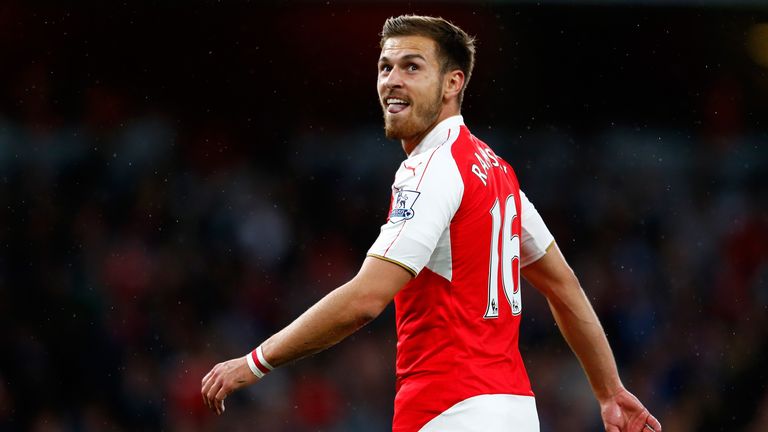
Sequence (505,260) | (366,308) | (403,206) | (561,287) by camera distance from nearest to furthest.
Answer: (366,308), (403,206), (505,260), (561,287)

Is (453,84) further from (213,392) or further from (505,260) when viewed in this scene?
(213,392)

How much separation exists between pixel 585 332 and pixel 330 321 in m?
1.24

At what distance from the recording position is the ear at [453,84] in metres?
3.81

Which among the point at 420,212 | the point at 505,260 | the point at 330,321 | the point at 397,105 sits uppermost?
the point at 397,105

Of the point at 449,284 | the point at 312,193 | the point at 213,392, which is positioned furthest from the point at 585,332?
the point at 312,193

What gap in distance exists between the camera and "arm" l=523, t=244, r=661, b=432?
13.2 ft

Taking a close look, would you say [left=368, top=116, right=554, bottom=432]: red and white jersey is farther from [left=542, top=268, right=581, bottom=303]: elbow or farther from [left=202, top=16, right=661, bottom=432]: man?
[left=542, top=268, right=581, bottom=303]: elbow

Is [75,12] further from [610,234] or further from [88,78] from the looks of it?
[610,234]

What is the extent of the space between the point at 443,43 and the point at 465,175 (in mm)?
605

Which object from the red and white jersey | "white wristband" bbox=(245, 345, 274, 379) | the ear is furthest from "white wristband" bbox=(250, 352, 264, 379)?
the ear

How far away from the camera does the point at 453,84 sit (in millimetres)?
3846

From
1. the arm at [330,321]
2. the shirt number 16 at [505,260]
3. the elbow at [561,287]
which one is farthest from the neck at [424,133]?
the elbow at [561,287]

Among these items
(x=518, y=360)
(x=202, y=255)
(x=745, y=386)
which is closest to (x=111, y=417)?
(x=202, y=255)

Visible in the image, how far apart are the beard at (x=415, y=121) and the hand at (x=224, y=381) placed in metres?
1.00
